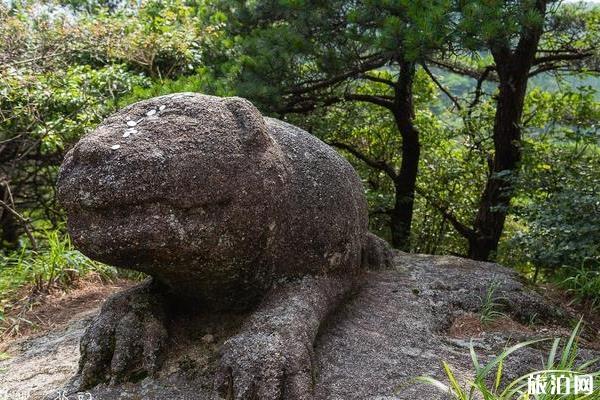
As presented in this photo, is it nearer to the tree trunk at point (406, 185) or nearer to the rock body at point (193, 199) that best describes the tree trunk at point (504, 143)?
the tree trunk at point (406, 185)

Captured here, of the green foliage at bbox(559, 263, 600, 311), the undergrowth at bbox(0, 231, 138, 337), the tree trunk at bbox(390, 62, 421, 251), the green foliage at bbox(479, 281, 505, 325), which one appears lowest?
the undergrowth at bbox(0, 231, 138, 337)

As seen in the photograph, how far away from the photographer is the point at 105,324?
233 cm

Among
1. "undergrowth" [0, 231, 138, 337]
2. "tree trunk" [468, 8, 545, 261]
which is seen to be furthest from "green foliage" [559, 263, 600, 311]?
"undergrowth" [0, 231, 138, 337]

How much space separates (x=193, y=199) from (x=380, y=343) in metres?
1.19

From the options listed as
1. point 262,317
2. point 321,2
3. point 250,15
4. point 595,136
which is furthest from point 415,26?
point 262,317

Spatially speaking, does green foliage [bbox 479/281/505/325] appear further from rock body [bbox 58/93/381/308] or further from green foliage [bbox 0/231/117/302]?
green foliage [bbox 0/231/117/302]

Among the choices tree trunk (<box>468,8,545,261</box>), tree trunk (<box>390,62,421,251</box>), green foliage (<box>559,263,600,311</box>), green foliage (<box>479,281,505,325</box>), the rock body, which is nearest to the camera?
the rock body

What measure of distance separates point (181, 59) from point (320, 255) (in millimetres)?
4643

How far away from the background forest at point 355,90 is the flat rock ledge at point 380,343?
80 centimetres

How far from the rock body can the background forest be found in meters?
1.93

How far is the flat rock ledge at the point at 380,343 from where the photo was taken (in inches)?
86.9

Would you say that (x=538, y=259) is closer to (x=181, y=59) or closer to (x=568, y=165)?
(x=568, y=165)

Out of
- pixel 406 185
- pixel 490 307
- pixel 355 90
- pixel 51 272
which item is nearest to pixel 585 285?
pixel 490 307

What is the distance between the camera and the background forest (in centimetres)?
389
